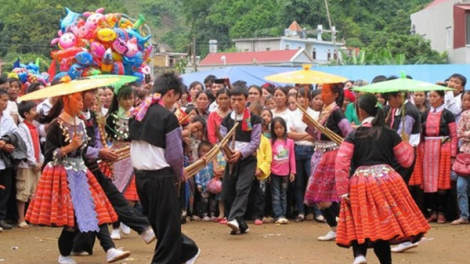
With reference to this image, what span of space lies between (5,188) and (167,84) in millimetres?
4768

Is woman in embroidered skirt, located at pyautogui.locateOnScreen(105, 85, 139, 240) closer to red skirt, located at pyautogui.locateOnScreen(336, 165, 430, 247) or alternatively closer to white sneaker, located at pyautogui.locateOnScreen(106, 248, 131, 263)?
white sneaker, located at pyautogui.locateOnScreen(106, 248, 131, 263)

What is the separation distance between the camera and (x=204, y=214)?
43.0ft

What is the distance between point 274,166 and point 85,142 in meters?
4.50

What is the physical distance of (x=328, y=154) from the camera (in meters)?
10.3

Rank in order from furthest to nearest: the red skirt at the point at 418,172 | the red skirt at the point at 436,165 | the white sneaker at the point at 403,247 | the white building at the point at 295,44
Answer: the white building at the point at 295,44, the red skirt at the point at 418,172, the red skirt at the point at 436,165, the white sneaker at the point at 403,247

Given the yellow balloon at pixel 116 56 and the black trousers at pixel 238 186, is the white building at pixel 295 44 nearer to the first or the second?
the yellow balloon at pixel 116 56

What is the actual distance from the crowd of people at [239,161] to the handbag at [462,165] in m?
0.08

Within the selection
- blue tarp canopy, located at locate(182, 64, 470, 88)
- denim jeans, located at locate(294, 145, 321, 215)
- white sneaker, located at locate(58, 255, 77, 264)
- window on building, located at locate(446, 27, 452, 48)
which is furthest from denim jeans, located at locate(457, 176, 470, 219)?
window on building, located at locate(446, 27, 452, 48)

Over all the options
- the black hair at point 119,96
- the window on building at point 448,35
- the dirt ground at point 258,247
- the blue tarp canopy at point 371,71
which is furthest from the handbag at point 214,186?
the window on building at point 448,35

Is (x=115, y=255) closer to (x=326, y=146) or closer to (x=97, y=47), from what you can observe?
(x=326, y=146)

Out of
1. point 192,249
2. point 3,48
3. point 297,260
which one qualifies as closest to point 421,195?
point 297,260

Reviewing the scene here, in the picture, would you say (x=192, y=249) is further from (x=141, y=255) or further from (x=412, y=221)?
(x=412, y=221)

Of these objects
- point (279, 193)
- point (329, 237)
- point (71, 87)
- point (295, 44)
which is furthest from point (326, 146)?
point (295, 44)

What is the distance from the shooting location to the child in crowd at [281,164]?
505 inches
